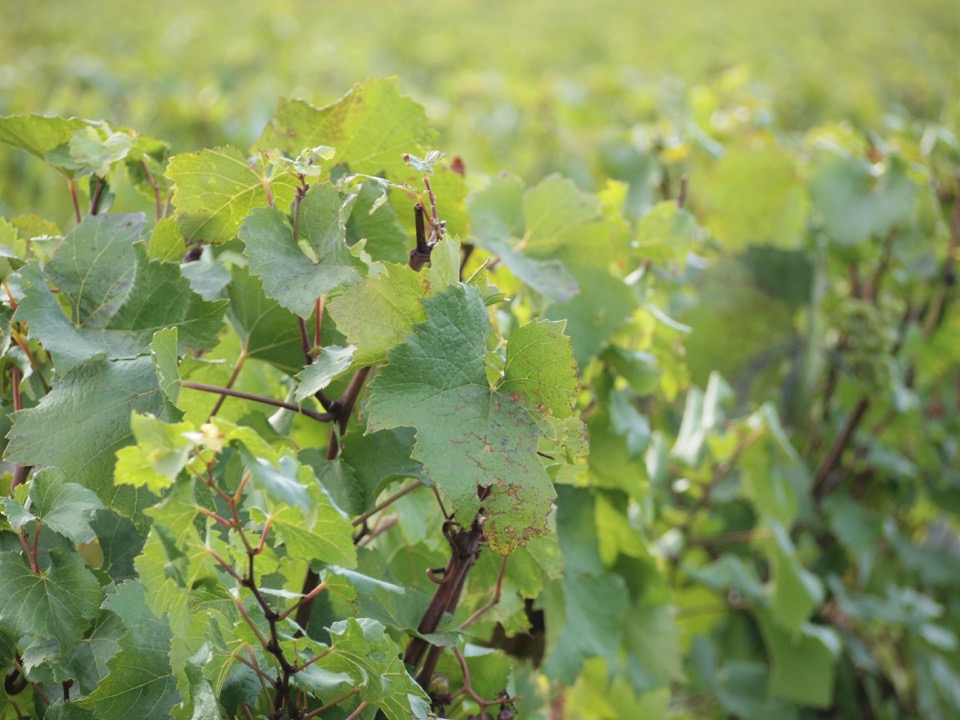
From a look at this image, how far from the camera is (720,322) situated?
283cm

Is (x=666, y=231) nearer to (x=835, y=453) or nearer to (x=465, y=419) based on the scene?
(x=465, y=419)

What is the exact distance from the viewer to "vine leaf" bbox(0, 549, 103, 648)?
0.82 meters

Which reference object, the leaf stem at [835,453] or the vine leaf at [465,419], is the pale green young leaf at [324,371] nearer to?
the vine leaf at [465,419]

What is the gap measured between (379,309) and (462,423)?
11 cm

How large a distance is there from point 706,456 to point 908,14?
7.74 meters

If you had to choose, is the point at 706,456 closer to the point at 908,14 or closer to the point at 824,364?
the point at 824,364

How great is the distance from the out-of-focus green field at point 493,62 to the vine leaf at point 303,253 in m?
0.56

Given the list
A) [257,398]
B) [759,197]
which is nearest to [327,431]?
[257,398]

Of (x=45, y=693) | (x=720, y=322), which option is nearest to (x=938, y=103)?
(x=720, y=322)

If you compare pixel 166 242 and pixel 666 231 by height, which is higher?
pixel 166 242

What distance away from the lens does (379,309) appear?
32.1 inches

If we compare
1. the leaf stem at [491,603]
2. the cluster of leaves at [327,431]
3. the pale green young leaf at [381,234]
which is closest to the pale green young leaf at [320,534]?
the cluster of leaves at [327,431]

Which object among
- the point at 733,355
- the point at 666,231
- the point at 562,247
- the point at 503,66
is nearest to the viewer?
the point at 562,247

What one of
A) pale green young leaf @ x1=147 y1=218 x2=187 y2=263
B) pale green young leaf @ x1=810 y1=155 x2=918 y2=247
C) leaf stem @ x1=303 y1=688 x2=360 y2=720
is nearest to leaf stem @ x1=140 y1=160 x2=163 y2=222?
pale green young leaf @ x1=147 y1=218 x2=187 y2=263
